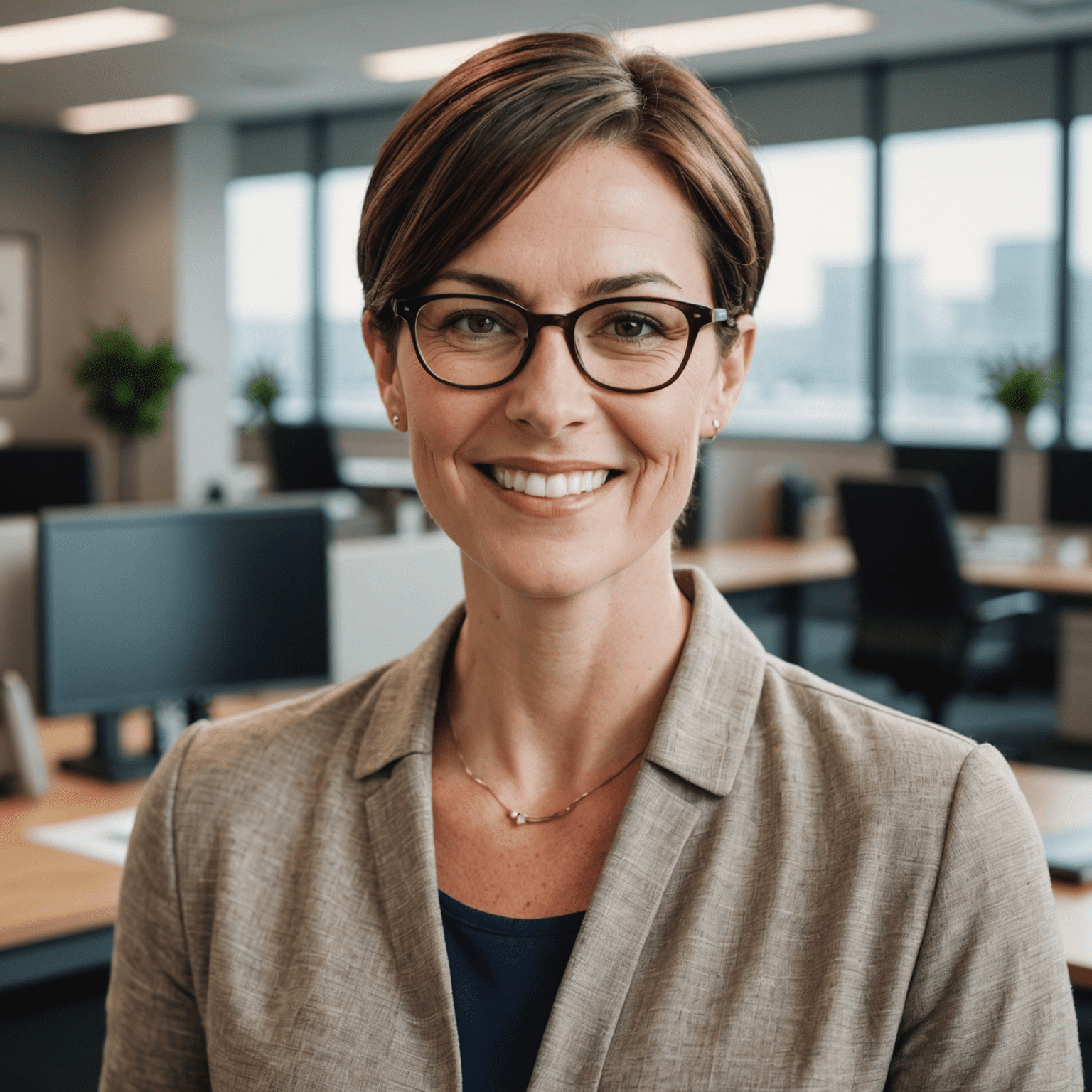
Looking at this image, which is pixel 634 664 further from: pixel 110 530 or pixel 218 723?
pixel 110 530

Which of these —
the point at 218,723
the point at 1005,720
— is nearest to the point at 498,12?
the point at 1005,720

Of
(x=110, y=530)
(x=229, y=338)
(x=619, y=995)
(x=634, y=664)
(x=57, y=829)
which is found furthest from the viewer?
(x=229, y=338)

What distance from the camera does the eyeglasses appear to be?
0.95 meters

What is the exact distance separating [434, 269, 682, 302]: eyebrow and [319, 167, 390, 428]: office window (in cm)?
964

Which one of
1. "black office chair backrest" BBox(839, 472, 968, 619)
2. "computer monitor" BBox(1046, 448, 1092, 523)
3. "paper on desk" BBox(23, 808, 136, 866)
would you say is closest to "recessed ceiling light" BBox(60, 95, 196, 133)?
"black office chair backrest" BBox(839, 472, 968, 619)

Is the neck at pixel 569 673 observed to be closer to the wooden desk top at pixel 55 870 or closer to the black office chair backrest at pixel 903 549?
the wooden desk top at pixel 55 870

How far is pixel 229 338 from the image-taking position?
971 centimetres

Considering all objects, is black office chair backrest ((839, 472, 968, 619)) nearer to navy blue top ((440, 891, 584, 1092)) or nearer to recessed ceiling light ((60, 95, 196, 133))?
navy blue top ((440, 891, 584, 1092))

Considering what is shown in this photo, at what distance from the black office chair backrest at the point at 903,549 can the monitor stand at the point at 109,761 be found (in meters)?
3.24

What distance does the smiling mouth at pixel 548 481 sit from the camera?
3.19 feet

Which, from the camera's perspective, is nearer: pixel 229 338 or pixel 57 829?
pixel 57 829

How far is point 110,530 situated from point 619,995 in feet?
6.35

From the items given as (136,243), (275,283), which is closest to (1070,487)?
(136,243)

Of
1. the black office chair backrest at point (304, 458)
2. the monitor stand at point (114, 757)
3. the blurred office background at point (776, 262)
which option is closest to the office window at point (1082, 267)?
the blurred office background at point (776, 262)
